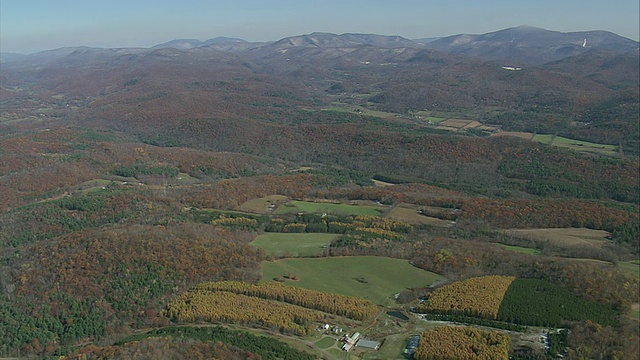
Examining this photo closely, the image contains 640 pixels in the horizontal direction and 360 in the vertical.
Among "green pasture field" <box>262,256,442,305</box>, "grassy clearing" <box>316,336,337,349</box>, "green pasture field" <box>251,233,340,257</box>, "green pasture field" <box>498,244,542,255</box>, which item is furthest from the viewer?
"green pasture field" <box>251,233,340,257</box>

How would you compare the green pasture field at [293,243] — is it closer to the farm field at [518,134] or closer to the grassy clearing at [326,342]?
the grassy clearing at [326,342]

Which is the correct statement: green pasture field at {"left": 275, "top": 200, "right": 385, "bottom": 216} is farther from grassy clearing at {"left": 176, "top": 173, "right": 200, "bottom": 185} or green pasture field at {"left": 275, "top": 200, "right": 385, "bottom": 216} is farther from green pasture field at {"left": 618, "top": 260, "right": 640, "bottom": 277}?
green pasture field at {"left": 618, "top": 260, "right": 640, "bottom": 277}

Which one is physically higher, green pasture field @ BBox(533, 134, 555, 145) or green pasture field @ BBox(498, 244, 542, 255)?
green pasture field @ BBox(533, 134, 555, 145)

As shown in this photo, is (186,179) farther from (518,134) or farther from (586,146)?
(586,146)

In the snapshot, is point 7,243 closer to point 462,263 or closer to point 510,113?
point 462,263

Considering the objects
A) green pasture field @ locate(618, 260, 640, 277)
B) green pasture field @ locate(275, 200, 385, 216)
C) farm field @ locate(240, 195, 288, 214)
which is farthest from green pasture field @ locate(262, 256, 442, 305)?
farm field @ locate(240, 195, 288, 214)

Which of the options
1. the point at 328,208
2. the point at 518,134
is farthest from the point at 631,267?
the point at 518,134

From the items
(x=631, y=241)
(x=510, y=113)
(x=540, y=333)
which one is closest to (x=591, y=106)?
(x=510, y=113)
